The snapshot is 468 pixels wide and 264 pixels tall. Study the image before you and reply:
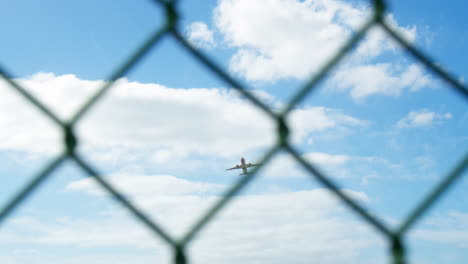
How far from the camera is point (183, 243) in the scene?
116 centimetres

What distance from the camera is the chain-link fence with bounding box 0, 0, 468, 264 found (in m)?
Result: 1.14

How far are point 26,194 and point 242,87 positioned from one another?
0.47 metres

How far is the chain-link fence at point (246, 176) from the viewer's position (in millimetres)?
1138

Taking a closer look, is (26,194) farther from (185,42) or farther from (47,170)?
(185,42)

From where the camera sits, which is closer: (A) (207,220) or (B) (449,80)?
(A) (207,220)

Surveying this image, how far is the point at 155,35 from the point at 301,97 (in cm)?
33

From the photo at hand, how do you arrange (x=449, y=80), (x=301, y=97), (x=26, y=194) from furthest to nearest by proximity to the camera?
(x=449, y=80), (x=301, y=97), (x=26, y=194)

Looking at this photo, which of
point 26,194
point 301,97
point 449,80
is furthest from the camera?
point 449,80

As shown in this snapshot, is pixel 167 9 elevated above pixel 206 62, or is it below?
above

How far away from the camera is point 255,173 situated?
1.18 m

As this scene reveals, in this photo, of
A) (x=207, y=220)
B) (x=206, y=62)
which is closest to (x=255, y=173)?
(x=207, y=220)

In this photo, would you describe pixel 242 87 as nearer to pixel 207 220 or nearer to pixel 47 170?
pixel 207 220

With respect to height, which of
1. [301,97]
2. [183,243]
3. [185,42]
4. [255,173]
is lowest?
[183,243]

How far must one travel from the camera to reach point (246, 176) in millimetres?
1162
